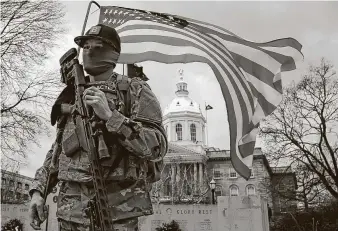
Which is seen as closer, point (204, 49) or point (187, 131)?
point (204, 49)

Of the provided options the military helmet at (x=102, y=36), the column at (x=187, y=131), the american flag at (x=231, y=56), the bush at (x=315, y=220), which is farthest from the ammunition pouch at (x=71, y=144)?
the column at (x=187, y=131)

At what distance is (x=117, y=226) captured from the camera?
Result: 6.16 ft

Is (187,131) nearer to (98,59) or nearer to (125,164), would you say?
(98,59)

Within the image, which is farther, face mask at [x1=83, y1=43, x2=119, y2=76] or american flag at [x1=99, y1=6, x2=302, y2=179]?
american flag at [x1=99, y1=6, x2=302, y2=179]

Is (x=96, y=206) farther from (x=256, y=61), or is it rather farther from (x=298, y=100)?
(x=298, y=100)

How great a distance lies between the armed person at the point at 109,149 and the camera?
1.85 meters

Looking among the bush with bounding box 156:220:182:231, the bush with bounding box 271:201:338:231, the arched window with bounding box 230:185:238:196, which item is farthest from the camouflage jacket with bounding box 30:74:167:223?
the arched window with bounding box 230:185:238:196

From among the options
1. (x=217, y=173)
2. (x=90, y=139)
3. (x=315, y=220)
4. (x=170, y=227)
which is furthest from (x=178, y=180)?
(x=90, y=139)

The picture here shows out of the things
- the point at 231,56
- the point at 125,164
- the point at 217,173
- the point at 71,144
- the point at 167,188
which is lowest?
the point at 125,164

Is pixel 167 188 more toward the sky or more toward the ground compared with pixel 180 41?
more toward the sky

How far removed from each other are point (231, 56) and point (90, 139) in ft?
12.4

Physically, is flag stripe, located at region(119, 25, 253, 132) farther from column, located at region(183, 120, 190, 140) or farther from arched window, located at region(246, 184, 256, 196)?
column, located at region(183, 120, 190, 140)

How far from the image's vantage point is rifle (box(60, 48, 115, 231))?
5.49 ft

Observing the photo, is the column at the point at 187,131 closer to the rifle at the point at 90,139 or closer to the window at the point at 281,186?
the window at the point at 281,186
